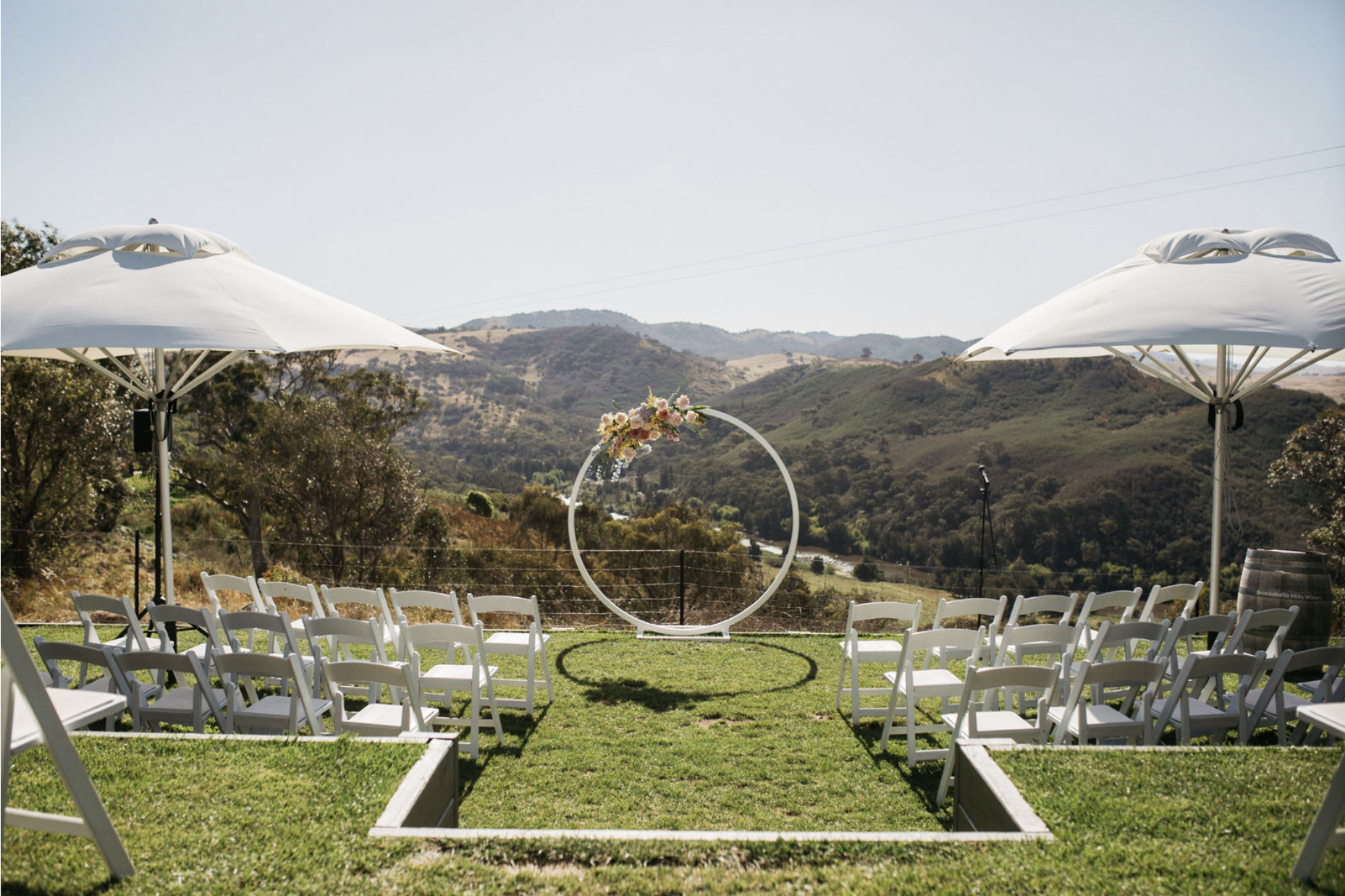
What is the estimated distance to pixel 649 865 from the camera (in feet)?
7.50

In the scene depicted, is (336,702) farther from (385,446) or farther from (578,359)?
(578,359)

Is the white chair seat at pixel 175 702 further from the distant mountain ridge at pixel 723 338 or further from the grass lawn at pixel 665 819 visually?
the distant mountain ridge at pixel 723 338

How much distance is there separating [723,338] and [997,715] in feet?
528

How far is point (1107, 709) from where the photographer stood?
12.4 feet

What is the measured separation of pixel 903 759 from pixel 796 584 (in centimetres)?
1129

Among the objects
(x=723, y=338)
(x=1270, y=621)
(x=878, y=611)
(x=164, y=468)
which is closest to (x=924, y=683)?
(x=878, y=611)

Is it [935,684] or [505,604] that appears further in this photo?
[505,604]

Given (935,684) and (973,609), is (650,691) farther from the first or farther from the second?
(973,609)

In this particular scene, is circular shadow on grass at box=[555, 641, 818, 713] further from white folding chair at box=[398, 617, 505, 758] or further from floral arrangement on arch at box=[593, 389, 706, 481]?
floral arrangement on arch at box=[593, 389, 706, 481]

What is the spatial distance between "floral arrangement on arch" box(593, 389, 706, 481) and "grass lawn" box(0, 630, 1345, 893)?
307 centimetres

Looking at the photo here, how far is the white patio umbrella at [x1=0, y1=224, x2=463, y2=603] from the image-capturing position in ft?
13.5

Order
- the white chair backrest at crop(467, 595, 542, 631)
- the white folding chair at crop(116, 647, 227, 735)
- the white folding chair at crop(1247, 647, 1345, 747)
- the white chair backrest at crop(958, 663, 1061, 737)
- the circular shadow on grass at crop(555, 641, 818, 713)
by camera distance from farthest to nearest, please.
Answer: the circular shadow on grass at crop(555, 641, 818, 713) < the white chair backrest at crop(467, 595, 542, 631) < the white folding chair at crop(1247, 647, 1345, 747) < the white folding chair at crop(116, 647, 227, 735) < the white chair backrest at crop(958, 663, 1061, 737)

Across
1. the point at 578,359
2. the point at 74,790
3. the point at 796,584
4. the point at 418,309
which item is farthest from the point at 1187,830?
the point at 578,359

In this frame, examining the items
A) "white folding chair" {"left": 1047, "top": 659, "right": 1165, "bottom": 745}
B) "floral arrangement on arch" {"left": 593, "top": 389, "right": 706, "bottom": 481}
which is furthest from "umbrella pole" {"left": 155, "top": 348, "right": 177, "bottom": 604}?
"white folding chair" {"left": 1047, "top": 659, "right": 1165, "bottom": 745}
